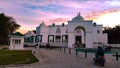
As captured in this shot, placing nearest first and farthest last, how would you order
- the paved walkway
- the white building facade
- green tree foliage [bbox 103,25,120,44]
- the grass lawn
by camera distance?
the paved walkway
the grass lawn
the white building facade
green tree foliage [bbox 103,25,120,44]

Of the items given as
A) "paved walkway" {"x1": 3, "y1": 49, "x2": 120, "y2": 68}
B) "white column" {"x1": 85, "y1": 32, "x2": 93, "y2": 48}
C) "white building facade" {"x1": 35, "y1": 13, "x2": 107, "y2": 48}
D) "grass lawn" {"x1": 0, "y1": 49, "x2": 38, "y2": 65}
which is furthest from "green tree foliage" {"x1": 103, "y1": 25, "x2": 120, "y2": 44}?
"grass lawn" {"x1": 0, "y1": 49, "x2": 38, "y2": 65}

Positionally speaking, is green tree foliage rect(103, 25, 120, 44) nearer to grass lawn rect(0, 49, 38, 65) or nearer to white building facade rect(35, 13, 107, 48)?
white building facade rect(35, 13, 107, 48)

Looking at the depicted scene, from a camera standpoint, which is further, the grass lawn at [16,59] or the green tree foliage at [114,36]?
the green tree foliage at [114,36]

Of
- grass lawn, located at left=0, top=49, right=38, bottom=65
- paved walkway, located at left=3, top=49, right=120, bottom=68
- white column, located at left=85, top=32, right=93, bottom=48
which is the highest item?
white column, located at left=85, top=32, right=93, bottom=48

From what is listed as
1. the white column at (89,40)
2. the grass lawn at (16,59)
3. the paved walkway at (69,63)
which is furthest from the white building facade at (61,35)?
the paved walkway at (69,63)

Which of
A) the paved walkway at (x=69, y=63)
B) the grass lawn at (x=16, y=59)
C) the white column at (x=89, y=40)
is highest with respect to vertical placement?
the white column at (x=89, y=40)

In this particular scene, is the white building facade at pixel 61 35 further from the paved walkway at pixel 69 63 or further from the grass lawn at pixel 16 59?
the paved walkway at pixel 69 63

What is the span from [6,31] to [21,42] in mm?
21829

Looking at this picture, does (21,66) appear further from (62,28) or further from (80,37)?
(62,28)

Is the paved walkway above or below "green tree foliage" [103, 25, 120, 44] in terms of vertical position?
below

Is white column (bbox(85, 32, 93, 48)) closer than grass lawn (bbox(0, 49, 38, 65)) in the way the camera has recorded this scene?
No

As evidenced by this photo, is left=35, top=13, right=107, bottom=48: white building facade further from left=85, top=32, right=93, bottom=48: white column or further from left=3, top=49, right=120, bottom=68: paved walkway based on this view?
left=3, top=49, right=120, bottom=68: paved walkway

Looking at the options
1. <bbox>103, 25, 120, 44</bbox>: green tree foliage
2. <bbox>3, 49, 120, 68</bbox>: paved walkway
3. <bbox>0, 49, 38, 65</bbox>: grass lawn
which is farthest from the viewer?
<bbox>103, 25, 120, 44</bbox>: green tree foliage

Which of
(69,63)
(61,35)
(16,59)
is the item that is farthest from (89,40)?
(69,63)
